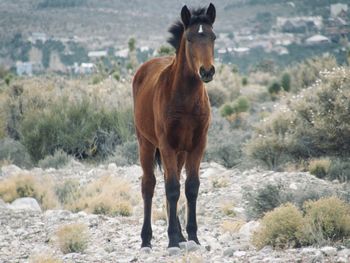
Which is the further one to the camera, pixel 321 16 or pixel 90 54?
pixel 321 16

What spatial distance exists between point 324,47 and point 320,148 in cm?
5598

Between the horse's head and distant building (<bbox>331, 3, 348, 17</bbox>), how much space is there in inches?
2589

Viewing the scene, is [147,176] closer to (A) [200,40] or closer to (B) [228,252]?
(B) [228,252]

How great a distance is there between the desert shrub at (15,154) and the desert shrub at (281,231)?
14783 millimetres

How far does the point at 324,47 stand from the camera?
7494 cm

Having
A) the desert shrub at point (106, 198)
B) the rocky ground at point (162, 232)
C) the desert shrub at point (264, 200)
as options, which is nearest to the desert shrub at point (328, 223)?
the rocky ground at point (162, 232)

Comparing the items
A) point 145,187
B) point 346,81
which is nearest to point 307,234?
point 145,187

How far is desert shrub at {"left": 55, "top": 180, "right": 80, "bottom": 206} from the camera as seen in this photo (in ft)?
53.7

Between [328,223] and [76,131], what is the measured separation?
16736 mm

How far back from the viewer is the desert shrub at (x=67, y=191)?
53.7 feet

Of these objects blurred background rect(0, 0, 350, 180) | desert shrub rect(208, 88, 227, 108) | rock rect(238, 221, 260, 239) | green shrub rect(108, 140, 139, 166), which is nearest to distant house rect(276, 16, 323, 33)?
blurred background rect(0, 0, 350, 180)

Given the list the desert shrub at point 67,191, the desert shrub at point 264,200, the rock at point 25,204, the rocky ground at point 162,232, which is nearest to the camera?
the rocky ground at point 162,232

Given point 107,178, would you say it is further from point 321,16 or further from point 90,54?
point 321,16

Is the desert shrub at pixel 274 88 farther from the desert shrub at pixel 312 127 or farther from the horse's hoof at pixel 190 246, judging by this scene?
the horse's hoof at pixel 190 246
